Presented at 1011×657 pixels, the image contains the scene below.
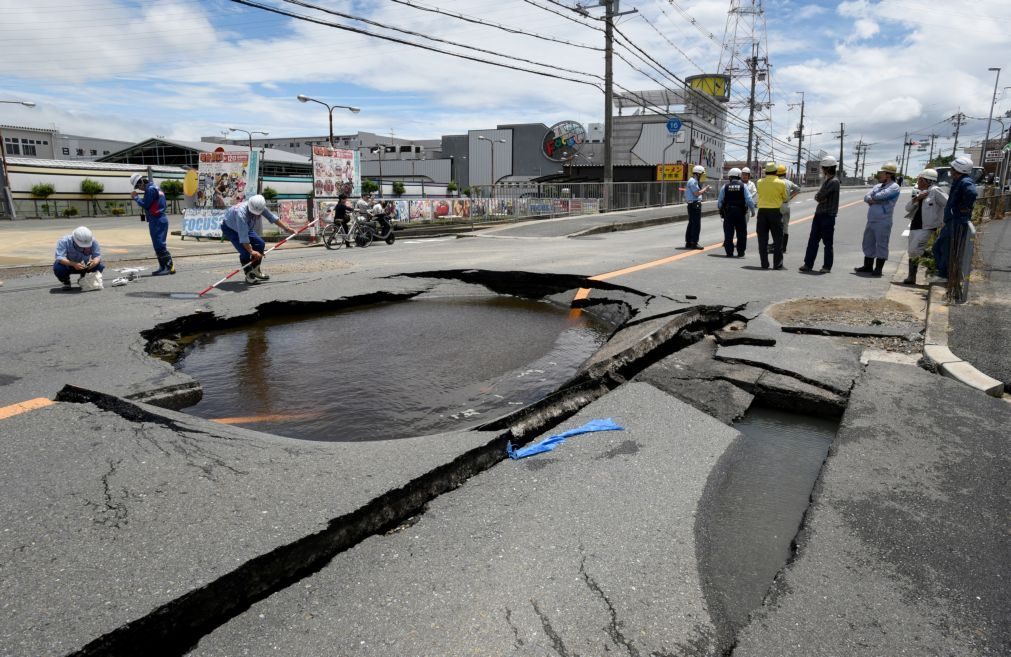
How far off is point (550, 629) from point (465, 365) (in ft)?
12.1

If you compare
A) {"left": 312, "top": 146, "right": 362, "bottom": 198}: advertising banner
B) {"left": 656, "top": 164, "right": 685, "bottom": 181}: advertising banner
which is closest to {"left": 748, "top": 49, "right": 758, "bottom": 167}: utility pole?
{"left": 656, "top": 164, "right": 685, "bottom": 181}: advertising banner

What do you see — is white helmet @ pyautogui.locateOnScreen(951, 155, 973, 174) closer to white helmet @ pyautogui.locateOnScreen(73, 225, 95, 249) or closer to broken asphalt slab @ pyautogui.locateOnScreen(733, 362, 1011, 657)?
broken asphalt slab @ pyautogui.locateOnScreen(733, 362, 1011, 657)

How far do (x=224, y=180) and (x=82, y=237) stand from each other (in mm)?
13735

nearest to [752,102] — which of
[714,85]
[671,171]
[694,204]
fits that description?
[671,171]

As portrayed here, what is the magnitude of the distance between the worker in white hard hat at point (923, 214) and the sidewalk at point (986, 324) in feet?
2.55

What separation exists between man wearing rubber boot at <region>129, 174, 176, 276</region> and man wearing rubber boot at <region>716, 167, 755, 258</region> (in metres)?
9.47

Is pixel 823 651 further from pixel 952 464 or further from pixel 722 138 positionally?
pixel 722 138

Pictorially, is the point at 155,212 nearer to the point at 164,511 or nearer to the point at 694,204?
the point at 164,511

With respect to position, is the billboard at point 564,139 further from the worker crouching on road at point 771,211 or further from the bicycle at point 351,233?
the worker crouching on road at point 771,211

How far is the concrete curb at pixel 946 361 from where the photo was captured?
4.39 meters

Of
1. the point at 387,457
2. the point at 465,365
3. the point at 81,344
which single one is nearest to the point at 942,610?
the point at 387,457

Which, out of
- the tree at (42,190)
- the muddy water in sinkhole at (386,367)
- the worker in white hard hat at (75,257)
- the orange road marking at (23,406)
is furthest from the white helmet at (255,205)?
the tree at (42,190)

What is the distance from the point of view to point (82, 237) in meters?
8.27

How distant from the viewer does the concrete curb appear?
4.39 m
